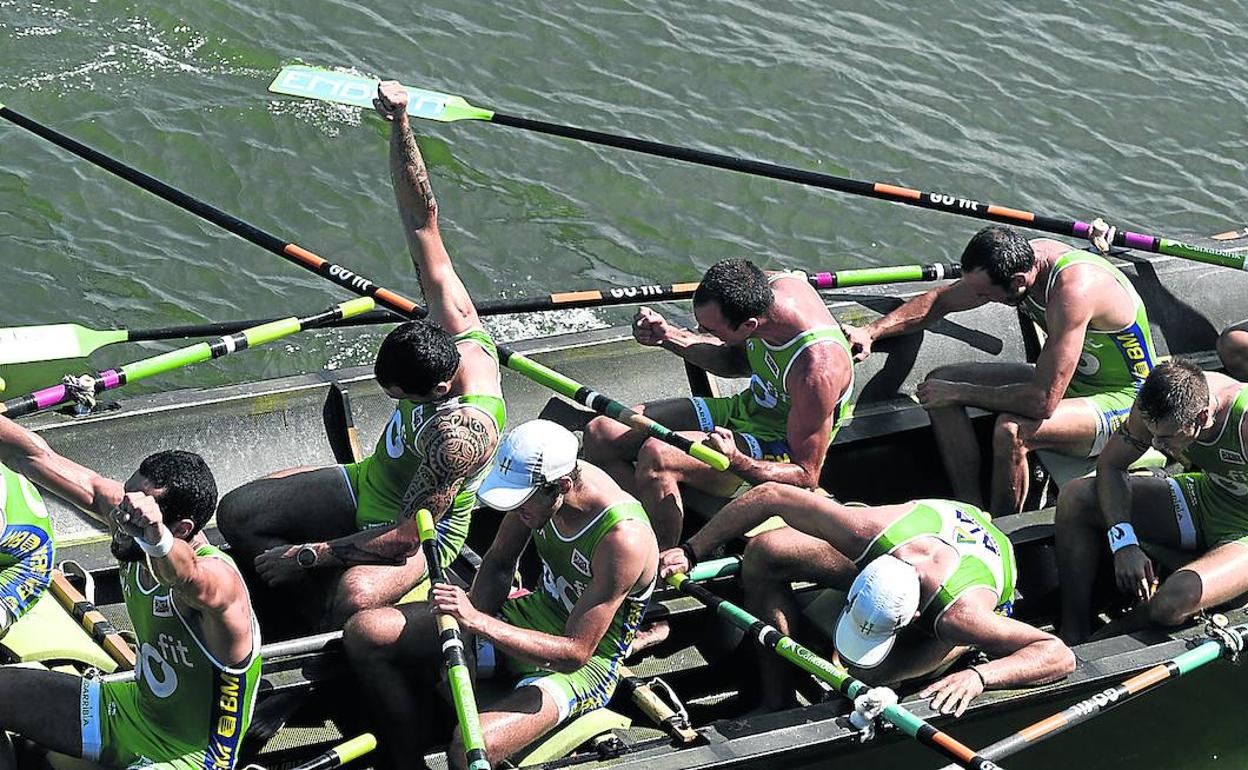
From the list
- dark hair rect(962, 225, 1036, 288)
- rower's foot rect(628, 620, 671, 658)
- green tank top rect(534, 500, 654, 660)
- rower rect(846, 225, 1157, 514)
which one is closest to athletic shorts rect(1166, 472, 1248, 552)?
rower rect(846, 225, 1157, 514)

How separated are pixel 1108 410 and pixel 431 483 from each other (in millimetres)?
3901

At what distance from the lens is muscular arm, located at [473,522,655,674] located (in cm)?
654

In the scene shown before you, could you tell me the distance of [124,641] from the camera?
7.30 m

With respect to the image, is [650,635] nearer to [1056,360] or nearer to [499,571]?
[499,571]

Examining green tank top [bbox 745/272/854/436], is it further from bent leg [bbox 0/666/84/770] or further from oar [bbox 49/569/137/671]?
bent leg [bbox 0/666/84/770]

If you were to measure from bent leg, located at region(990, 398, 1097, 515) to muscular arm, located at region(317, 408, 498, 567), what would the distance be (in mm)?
2955

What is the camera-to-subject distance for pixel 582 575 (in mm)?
6781

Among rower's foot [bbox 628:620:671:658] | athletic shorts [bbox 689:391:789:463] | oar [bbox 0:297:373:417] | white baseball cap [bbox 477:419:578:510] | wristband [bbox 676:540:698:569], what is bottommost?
rower's foot [bbox 628:620:671:658]

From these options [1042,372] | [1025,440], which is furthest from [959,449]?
[1042,372]

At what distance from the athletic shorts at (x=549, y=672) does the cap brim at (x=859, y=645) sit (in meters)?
0.96

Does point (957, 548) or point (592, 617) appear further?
point (957, 548)

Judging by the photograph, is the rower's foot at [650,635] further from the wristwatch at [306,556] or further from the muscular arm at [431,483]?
the wristwatch at [306,556]

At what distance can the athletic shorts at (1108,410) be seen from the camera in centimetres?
878

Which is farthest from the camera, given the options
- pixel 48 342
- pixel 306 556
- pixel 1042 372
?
pixel 48 342
